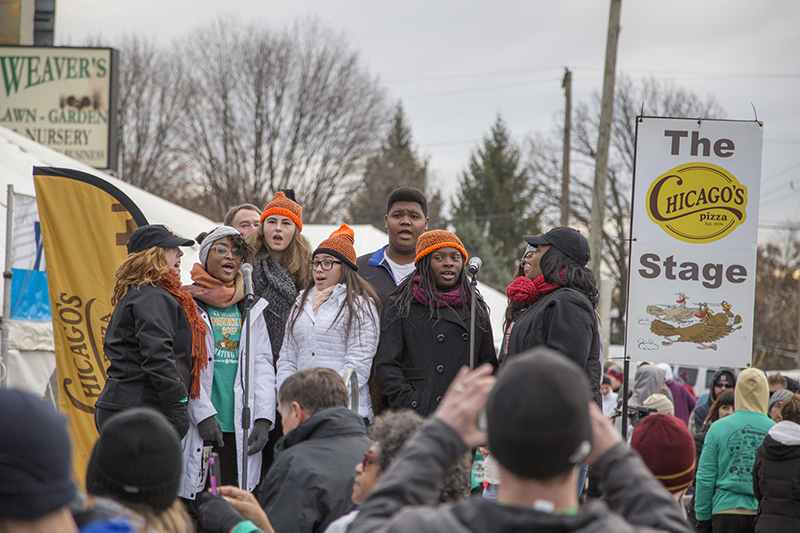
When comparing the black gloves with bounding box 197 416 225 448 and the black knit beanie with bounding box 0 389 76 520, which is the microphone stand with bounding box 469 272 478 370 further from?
the black knit beanie with bounding box 0 389 76 520

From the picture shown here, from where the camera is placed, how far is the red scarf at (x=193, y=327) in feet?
14.9

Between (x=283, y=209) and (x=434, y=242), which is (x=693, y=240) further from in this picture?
(x=283, y=209)

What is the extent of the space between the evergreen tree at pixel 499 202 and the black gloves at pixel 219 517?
33741 millimetres

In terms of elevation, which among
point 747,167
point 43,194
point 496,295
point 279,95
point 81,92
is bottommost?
point 496,295

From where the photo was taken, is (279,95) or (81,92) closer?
(81,92)

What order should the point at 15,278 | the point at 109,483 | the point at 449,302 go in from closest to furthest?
the point at 109,483
the point at 449,302
the point at 15,278

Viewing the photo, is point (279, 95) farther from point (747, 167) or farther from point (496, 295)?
point (747, 167)

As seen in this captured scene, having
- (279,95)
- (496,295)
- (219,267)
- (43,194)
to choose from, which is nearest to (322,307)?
(219,267)

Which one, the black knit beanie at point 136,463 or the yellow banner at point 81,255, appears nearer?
the black knit beanie at point 136,463

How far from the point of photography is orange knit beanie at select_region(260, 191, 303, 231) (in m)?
5.43

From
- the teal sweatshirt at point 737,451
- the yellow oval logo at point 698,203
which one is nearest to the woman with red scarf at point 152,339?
the yellow oval logo at point 698,203

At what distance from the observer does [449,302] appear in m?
4.73

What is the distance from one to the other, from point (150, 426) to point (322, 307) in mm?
2623

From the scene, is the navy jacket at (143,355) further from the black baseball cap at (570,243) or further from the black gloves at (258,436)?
the black baseball cap at (570,243)
